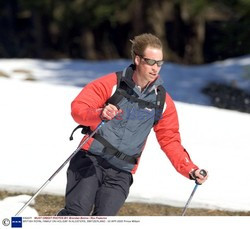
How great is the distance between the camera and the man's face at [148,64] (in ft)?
19.0

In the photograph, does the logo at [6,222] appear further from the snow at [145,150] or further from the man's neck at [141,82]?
the snow at [145,150]

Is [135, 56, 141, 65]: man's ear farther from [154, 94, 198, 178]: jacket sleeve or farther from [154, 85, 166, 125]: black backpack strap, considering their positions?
[154, 94, 198, 178]: jacket sleeve

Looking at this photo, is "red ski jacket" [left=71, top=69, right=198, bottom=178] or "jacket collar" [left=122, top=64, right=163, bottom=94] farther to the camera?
"jacket collar" [left=122, top=64, right=163, bottom=94]

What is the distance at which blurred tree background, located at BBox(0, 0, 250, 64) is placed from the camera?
100 ft

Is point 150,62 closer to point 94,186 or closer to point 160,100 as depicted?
point 160,100

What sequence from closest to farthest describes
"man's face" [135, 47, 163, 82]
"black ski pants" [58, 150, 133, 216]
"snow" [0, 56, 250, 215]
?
"man's face" [135, 47, 163, 82]
"black ski pants" [58, 150, 133, 216]
"snow" [0, 56, 250, 215]

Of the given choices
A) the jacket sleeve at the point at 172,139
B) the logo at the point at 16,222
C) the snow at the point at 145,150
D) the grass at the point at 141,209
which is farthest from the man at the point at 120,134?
the grass at the point at 141,209

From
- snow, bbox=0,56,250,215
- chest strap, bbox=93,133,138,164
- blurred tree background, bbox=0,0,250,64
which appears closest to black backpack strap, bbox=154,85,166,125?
chest strap, bbox=93,133,138,164

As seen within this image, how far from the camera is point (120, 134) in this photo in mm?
6004

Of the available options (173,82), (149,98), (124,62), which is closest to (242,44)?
(173,82)

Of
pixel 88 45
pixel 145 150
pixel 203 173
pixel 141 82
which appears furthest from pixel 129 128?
pixel 88 45

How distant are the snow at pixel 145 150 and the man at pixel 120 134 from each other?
181 centimetres

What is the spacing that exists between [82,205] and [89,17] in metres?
Result: 25.4

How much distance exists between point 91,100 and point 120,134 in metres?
0.38
